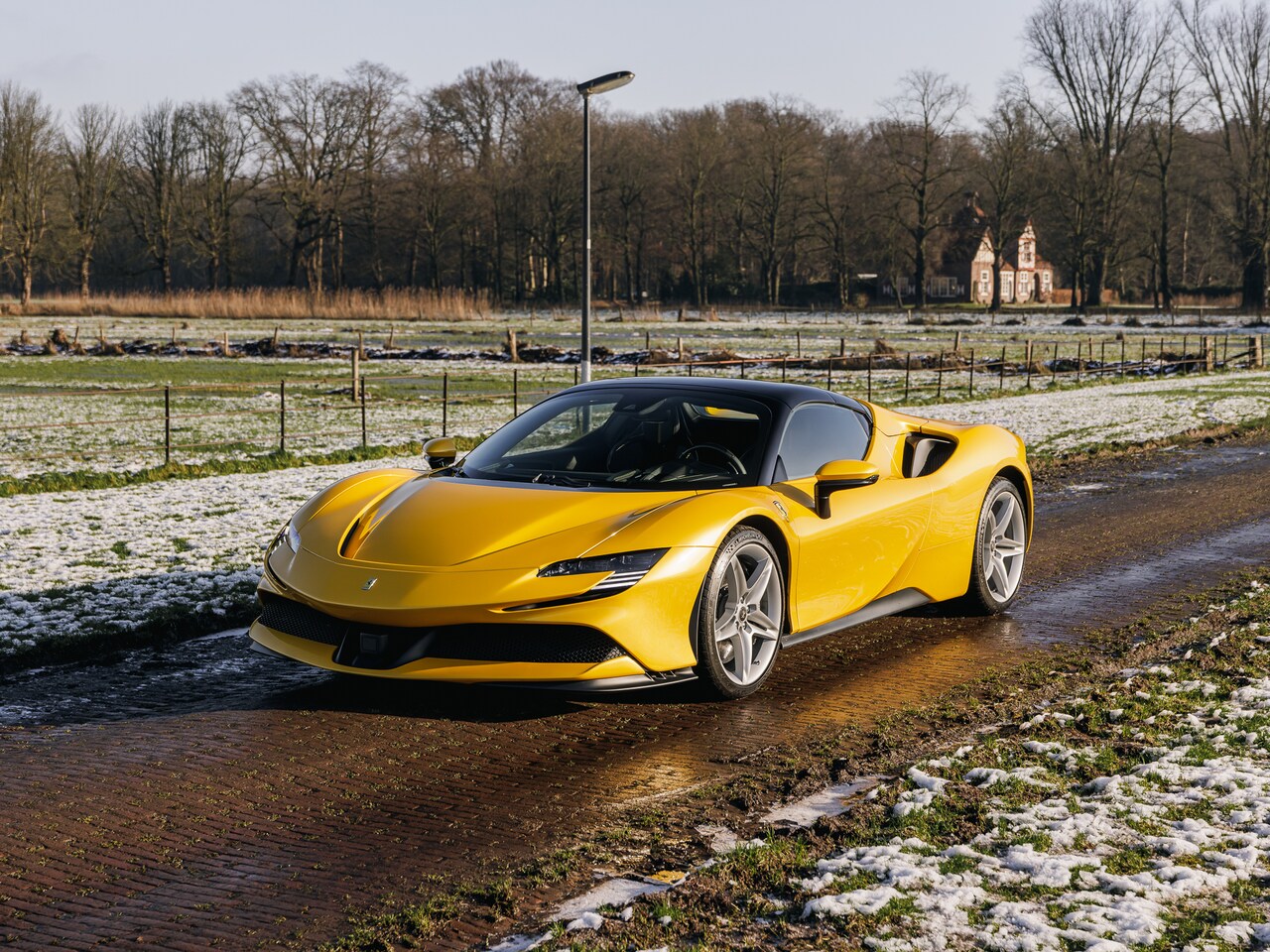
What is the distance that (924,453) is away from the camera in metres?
7.93

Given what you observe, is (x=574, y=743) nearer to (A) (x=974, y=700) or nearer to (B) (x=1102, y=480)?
(A) (x=974, y=700)

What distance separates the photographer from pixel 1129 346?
57.2 meters

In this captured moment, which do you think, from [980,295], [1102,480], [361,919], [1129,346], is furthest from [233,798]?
[980,295]

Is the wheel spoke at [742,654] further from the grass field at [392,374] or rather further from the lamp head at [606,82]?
the lamp head at [606,82]

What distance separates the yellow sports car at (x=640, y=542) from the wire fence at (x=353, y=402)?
1084 cm

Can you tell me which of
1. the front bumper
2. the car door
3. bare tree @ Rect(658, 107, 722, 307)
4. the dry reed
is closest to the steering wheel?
the car door

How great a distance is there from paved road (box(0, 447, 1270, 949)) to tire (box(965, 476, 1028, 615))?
200mm

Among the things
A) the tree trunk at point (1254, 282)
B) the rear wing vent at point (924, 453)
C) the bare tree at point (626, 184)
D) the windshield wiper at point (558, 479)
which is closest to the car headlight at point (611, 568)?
the windshield wiper at point (558, 479)

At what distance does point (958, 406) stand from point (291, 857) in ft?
80.3

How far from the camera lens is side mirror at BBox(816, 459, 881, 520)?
669 cm

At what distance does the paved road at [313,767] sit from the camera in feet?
13.3

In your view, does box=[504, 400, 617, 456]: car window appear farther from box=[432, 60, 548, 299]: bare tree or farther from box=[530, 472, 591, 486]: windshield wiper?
box=[432, 60, 548, 299]: bare tree

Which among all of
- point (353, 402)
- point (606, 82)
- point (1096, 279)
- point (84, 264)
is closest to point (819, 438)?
point (606, 82)

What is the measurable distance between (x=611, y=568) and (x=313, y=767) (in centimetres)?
141
